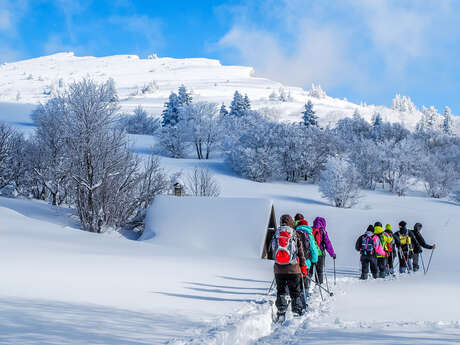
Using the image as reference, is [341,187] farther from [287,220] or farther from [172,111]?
[172,111]

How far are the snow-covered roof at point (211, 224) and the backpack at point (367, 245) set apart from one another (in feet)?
21.0

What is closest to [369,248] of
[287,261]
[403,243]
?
[403,243]

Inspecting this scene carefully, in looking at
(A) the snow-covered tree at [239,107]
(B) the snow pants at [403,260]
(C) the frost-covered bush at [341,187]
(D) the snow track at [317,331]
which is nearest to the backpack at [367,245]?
(B) the snow pants at [403,260]

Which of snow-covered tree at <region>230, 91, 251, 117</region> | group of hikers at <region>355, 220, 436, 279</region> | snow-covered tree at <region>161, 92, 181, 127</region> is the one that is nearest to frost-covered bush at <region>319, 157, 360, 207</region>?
group of hikers at <region>355, 220, 436, 279</region>

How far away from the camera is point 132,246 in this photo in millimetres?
14719

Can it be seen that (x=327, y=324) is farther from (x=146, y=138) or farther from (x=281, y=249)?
(x=146, y=138)

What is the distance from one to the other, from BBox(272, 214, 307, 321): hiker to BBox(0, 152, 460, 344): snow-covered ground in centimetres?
37

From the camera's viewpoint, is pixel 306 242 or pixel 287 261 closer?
pixel 287 261

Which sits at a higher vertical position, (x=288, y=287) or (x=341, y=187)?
(x=341, y=187)

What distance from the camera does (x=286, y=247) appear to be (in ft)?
21.6

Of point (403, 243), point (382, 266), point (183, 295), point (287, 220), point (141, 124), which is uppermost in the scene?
point (141, 124)

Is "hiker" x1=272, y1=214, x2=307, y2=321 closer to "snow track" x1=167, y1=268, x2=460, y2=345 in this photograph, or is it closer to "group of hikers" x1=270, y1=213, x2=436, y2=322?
"group of hikers" x1=270, y1=213, x2=436, y2=322

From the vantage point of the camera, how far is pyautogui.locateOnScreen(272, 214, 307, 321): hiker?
6586mm

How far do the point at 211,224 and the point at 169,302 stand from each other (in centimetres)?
1194
